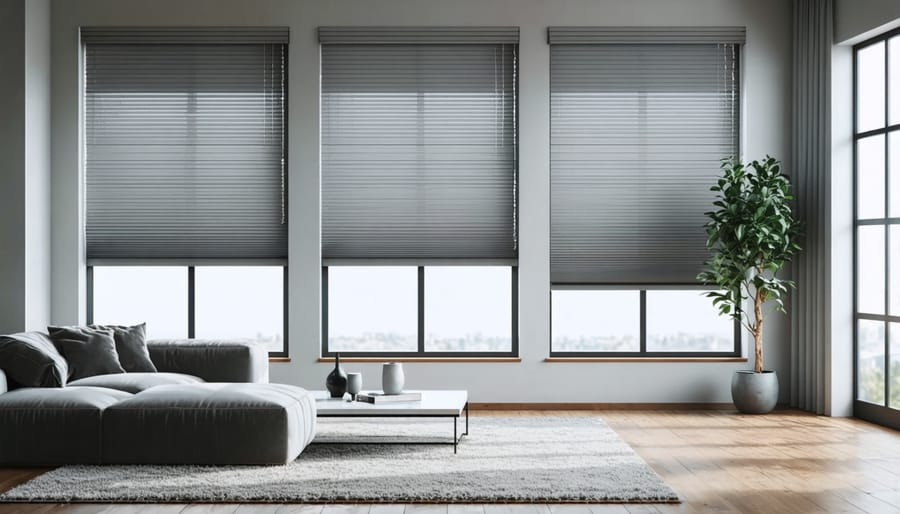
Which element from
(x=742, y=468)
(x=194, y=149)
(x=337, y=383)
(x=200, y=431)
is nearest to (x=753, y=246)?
(x=742, y=468)

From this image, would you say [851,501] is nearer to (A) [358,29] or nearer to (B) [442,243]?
(B) [442,243]

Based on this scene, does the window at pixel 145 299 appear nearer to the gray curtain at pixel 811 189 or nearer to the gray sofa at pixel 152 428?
the gray sofa at pixel 152 428

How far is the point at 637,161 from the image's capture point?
7.48m

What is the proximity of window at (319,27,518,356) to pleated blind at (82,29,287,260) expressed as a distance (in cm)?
45

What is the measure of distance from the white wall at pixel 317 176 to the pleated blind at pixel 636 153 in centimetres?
18

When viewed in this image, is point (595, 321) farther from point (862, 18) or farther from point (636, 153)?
point (862, 18)

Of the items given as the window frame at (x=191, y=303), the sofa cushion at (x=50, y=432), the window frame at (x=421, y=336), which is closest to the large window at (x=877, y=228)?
the window frame at (x=421, y=336)

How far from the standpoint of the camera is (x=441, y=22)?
7461 millimetres

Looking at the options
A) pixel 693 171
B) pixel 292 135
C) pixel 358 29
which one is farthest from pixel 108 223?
pixel 693 171

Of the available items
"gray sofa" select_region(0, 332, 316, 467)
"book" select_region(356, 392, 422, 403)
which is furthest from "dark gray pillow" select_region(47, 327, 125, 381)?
"book" select_region(356, 392, 422, 403)

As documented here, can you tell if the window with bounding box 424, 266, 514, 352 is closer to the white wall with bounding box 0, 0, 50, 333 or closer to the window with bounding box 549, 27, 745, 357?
the window with bounding box 549, 27, 745, 357

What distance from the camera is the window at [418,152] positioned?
746 cm

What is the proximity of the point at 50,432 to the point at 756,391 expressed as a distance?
492 cm

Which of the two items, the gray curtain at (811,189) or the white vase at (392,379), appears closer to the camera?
the white vase at (392,379)
